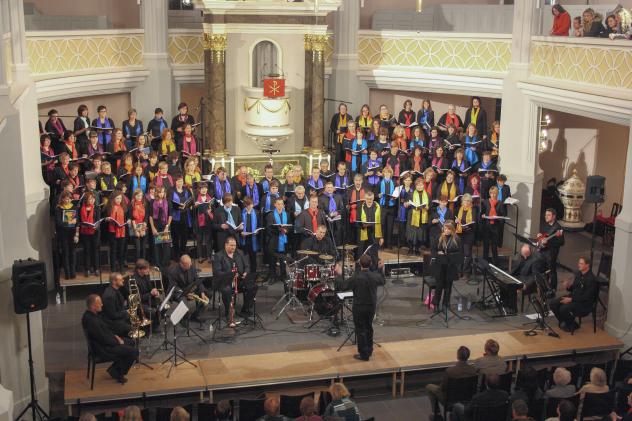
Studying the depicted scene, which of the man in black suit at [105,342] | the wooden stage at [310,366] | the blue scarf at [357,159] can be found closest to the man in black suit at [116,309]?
the man in black suit at [105,342]

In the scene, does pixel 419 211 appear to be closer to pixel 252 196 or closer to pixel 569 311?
pixel 252 196

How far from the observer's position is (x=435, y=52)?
64.1 feet

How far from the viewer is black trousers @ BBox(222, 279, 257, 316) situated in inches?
522

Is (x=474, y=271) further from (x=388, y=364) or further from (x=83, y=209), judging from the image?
(x=83, y=209)

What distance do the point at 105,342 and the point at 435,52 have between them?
1128 centimetres

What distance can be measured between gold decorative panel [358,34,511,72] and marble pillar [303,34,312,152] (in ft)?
7.00

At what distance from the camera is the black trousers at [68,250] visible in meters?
14.2

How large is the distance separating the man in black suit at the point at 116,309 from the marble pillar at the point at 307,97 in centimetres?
798

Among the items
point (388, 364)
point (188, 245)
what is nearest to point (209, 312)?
point (188, 245)

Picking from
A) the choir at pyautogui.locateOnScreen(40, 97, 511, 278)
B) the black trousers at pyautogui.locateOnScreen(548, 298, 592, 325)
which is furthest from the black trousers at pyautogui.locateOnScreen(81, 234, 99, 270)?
the black trousers at pyautogui.locateOnScreen(548, 298, 592, 325)

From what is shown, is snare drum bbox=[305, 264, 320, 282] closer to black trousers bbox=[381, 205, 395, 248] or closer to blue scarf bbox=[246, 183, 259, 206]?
blue scarf bbox=[246, 183, 259, 206]

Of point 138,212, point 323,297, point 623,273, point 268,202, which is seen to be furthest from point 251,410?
point 623,273

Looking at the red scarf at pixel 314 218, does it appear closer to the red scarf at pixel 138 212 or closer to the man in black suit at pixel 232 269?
A: the man in black suit at pixel 232 269

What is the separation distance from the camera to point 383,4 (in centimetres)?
2272
